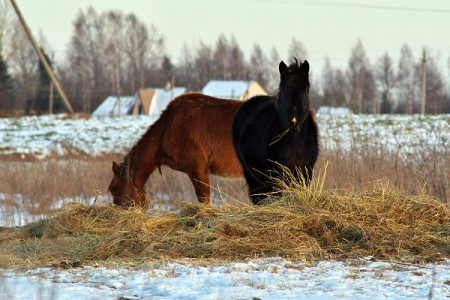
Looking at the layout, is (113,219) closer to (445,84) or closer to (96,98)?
(96,98)

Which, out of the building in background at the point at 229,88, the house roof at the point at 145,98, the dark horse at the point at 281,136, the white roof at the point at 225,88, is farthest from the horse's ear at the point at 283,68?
the house roof at the point at 145,98

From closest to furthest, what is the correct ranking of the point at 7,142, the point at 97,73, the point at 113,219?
the point at 113,219, the point at 7,142, the point at 97,73

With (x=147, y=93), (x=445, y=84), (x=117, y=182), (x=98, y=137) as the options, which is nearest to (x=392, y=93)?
(x=445, y=84)

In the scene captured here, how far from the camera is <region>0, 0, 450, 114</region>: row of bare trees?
194 ft

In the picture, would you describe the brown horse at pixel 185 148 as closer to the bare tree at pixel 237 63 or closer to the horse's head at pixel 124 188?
the horse's head at pixel 124 188

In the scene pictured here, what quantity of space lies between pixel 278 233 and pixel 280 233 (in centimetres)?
2

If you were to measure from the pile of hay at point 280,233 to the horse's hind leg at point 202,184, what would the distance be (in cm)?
182

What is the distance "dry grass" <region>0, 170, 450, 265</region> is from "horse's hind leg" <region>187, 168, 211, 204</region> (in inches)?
71.0

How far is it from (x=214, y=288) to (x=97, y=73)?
70869mm

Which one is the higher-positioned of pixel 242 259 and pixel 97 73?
pixel 97 73

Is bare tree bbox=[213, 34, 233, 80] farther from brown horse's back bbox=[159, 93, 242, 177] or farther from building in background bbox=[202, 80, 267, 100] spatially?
brown horse's back bbox=[159, 93, 242, 177]

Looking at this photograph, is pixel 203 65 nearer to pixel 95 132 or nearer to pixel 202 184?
pixel 95 132

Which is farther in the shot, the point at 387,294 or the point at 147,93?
the point at 147,93

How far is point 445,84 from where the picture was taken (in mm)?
79250
